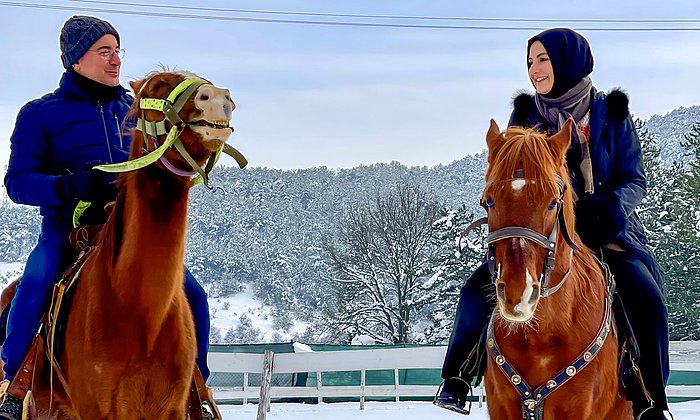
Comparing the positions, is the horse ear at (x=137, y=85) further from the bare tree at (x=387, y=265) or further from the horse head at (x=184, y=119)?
the bare tree at (x=387, y=265)

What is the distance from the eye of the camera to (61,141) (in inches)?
176

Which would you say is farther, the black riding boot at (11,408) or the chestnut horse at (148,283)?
the black riding boot at (11,408)

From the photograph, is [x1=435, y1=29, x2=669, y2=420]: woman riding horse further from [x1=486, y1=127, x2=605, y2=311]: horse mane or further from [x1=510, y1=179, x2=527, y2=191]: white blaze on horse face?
[x1=510, y1=179, x2=527, y2=191]: white blaze on horse face

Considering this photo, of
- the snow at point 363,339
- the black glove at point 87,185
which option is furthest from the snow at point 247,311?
the black glove at point 87,185

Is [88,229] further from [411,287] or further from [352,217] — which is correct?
[352,217]

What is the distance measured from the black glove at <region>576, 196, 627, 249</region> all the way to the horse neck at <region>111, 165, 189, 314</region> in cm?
216

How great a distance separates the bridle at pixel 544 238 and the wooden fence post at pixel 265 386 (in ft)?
24.1

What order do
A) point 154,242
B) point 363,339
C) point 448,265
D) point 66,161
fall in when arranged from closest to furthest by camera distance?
point 154,242 < point 66,161 < point 363,339 < point 448,265

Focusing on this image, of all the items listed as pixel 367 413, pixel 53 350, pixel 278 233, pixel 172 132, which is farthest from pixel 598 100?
pixel 278 233

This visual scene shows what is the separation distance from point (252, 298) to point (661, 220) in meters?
36.6

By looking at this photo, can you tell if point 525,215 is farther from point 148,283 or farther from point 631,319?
point 148,283

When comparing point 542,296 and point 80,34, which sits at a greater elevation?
point 80,34

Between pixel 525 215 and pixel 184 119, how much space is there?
1.57 metres

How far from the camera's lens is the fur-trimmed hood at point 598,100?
4.58 meters
